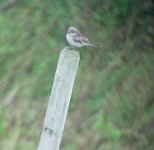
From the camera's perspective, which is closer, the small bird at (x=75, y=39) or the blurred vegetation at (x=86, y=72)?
the small bird at (x=75, y=39)

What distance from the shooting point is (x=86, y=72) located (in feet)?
29.8

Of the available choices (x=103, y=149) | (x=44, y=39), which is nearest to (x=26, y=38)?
(x=44, y=39)

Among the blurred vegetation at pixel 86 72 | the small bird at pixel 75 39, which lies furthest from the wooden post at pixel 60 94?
the blurred vegetation at pixel 86 72

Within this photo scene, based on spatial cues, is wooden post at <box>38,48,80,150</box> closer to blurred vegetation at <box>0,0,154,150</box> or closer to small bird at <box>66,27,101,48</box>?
small bird at <box>66,27,101,48</box>

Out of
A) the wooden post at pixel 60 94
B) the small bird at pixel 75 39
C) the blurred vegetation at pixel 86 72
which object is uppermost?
the blurred vegetation at pixel 86 72

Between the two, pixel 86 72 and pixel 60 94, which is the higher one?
pixel 86 72

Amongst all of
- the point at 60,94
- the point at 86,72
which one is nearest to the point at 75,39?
the point at 60,94

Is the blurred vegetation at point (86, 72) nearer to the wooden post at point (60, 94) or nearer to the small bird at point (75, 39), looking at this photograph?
the small bird at point (75, 39)

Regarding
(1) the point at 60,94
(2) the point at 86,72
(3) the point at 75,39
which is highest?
(2) the point at 86,72

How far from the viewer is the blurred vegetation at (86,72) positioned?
8.12 metres

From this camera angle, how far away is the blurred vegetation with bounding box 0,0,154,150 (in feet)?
26.6

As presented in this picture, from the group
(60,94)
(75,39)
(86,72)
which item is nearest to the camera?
(60,94)

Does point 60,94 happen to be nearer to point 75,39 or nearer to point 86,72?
point 75,39

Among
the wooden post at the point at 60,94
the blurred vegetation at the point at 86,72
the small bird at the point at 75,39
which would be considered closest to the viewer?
the wooden post at the point at 60,94
